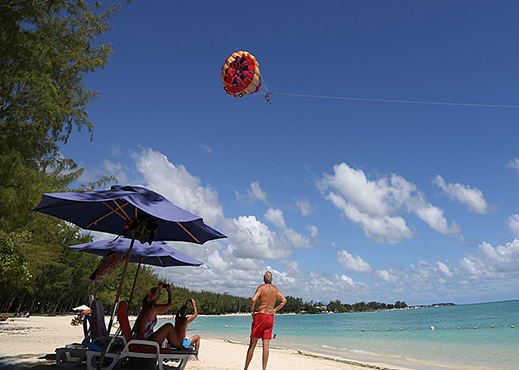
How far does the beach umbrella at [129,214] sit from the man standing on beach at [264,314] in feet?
3.81

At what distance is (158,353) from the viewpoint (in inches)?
170

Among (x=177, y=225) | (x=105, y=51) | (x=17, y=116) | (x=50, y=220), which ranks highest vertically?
(x=105, y=51)

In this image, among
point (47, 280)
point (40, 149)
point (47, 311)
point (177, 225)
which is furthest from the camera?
point (47, 311)

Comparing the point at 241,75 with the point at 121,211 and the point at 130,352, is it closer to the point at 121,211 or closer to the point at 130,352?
the point at 121,211

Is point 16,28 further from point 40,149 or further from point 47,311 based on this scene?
point 47,311

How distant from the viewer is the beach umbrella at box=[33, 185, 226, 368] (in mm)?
3822

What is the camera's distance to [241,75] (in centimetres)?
855

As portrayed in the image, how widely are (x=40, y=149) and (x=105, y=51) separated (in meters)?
2.96

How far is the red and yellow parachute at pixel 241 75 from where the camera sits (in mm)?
8484

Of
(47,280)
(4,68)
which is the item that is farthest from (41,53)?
(47,280)

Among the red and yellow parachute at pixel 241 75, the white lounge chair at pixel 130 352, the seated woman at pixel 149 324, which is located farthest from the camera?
the red and yellow parachute at pixel 241 75

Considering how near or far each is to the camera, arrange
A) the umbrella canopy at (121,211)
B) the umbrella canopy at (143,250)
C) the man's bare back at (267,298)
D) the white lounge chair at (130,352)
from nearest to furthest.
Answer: the umbrella canopy at (121,211) < the white lounge chair at (130,352) < the man's bare back at (267,298) < the umbrella canopy at (143,250)

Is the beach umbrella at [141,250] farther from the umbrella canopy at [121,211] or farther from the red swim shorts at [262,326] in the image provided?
the red swim shorts at [262,326]

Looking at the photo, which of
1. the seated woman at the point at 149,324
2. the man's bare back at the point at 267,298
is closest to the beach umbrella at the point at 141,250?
the seated woman at the point at 149,324
